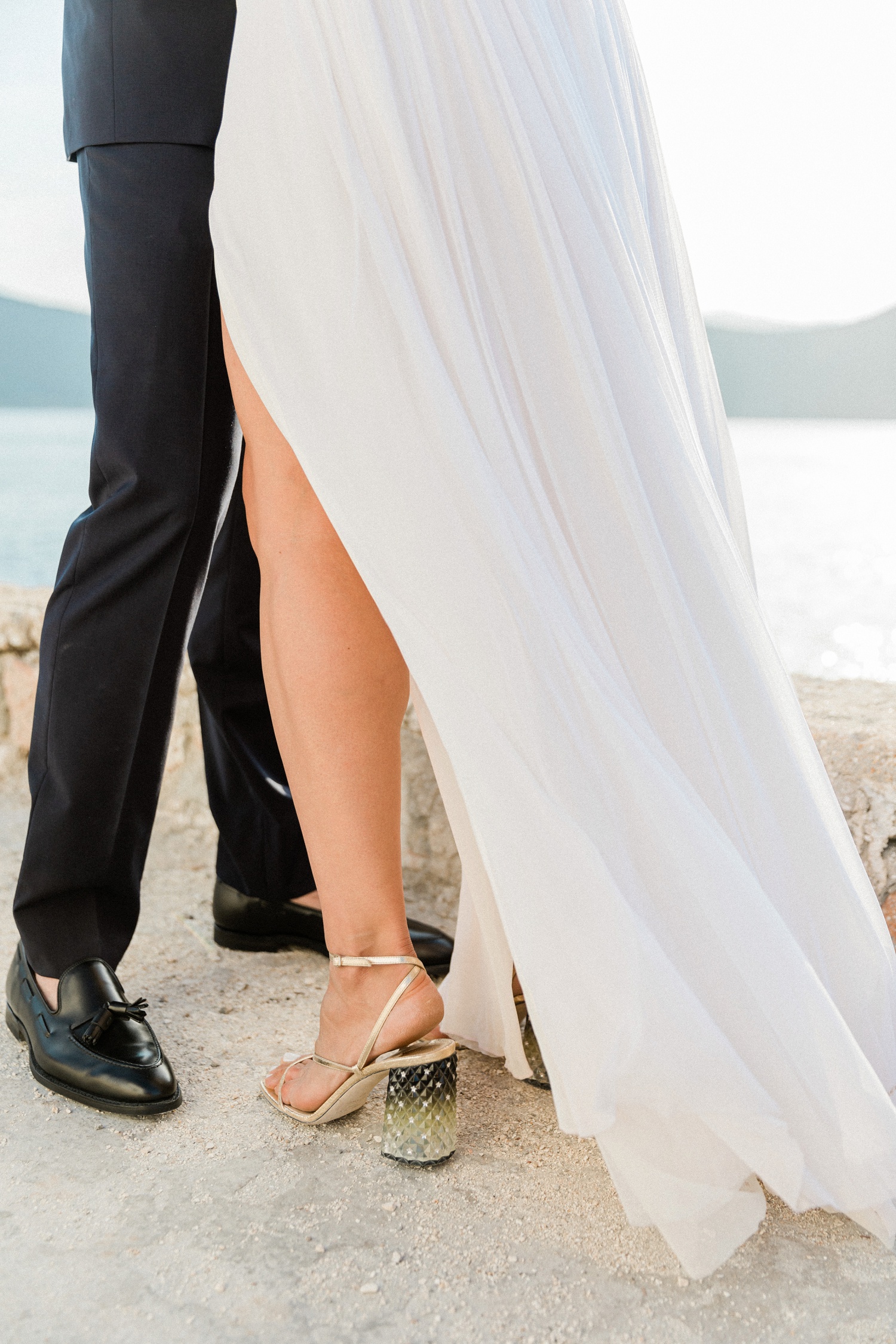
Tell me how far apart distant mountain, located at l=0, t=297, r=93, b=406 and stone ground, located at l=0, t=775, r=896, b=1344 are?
8002mm

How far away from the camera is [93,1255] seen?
766 millimetres

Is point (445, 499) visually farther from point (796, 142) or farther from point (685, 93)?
point (796, 142)

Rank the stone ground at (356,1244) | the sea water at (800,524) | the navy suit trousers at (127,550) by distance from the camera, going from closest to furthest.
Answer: the stone ground at (356,1244) → the navy suit trousers at (127,550) → the sea water at (800,524)

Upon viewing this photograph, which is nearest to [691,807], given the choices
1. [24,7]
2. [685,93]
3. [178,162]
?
[178,162]

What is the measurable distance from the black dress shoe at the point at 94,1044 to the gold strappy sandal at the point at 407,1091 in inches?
6.6

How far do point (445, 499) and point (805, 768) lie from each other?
43cm

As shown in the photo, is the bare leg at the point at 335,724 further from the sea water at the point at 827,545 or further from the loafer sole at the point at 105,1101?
the sea water at the point at 827,545

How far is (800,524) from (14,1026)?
48.2ft

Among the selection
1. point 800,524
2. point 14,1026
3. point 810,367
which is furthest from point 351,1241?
point 810,367

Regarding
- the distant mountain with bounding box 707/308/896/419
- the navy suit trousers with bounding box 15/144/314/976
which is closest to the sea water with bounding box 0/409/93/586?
the navy suit trousers with bounding box 15/144/314/976

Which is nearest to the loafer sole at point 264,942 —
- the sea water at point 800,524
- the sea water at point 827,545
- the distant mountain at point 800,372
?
the sea water at point 827,545

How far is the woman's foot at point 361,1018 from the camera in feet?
2.98

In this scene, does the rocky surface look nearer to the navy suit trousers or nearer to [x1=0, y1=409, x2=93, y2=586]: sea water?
the navy suit trousers

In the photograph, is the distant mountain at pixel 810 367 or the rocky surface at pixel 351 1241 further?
the distant mountain at pixel 810 367
